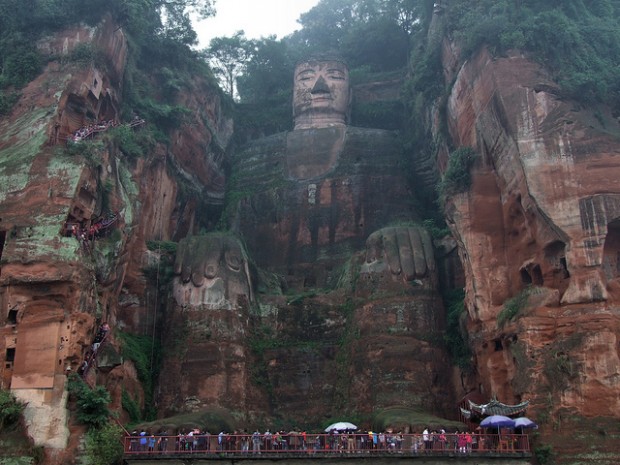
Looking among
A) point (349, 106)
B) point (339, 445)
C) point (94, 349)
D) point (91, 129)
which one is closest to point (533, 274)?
point (339, 445)

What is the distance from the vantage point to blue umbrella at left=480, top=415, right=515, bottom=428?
23.4m

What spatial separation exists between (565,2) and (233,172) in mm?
18041

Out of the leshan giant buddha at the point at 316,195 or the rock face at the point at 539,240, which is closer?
the rock face at the point at 539,240

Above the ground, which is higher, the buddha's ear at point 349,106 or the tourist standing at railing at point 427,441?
the buddha's ear at point 349,106

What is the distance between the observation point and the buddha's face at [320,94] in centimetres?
4347

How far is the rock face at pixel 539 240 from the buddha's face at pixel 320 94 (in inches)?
510

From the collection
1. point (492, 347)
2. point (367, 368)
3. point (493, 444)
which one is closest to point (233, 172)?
point (367, 368)

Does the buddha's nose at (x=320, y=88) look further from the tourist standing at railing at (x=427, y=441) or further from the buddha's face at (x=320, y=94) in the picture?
the tourist standing at railing at (x=427, y=441)

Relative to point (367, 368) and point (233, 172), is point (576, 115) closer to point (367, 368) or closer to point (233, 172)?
point (367, 368)

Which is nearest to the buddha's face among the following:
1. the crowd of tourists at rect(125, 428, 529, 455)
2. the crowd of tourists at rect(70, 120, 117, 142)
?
the crowd of tourists at rect(70, 120, 117, 142)

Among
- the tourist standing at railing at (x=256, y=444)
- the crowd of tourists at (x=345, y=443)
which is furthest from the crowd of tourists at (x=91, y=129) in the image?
the tourist standing at railing at (x=256, y=444)

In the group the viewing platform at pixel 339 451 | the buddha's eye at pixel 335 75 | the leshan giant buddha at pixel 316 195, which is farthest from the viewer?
the buddha's eye at pixel 335 75

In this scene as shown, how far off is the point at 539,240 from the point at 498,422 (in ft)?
22.6

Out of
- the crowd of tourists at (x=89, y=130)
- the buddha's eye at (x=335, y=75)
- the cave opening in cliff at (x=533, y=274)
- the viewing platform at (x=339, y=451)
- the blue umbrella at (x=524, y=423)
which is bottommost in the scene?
the viewing platform at (x=339, y=451)
